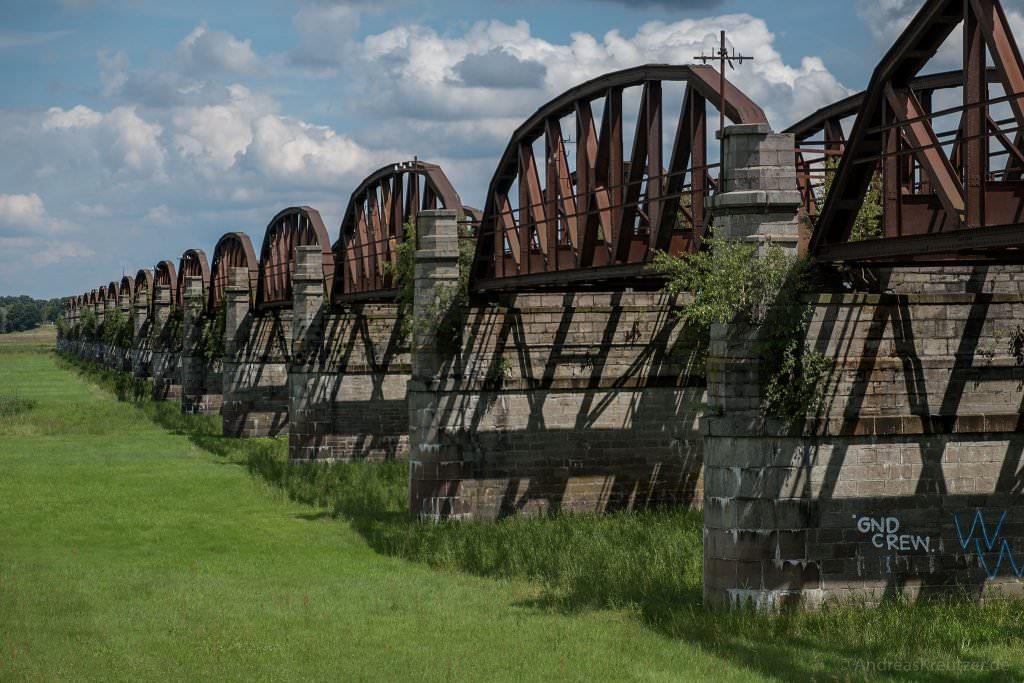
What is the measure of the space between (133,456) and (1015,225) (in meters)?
36.3

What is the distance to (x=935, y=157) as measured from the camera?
55.2ft

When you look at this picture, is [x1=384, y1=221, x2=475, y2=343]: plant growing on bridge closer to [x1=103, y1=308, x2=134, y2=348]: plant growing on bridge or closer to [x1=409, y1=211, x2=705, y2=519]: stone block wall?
[x1=409, y1=211, x2=705, y2=519]: stone block wall

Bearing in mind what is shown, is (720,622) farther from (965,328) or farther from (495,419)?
(495,419)

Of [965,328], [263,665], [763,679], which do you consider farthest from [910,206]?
[263,665]

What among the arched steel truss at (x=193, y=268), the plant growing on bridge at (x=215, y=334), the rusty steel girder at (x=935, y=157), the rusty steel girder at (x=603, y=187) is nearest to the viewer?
the rusty steel girder at (x=935, y=157)

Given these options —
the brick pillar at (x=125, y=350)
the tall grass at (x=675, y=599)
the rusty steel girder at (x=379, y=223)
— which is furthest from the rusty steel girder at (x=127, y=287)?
the tall grass at (x=675, y=599)

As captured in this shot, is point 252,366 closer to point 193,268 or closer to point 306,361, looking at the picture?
point 306,361

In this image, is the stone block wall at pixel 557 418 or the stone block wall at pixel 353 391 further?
the stone block wall at pixel 353 391

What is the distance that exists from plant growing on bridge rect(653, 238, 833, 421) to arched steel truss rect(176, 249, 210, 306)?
55.6 meters

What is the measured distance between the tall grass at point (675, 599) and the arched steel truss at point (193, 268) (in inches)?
1649

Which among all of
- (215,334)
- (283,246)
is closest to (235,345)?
(283,246)

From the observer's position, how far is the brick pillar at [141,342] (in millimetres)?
94625

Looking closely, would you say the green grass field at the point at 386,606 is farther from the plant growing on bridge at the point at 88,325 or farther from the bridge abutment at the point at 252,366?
the plant growing on bridge at the point at 88,325

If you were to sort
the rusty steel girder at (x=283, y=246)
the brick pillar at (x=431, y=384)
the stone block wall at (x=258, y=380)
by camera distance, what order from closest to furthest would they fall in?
1. the brick pillar at (x=431, y=384)
2. the rusty steel girder at (x=283, y=246)
3. the stone block wall at (x=258, y=380)
